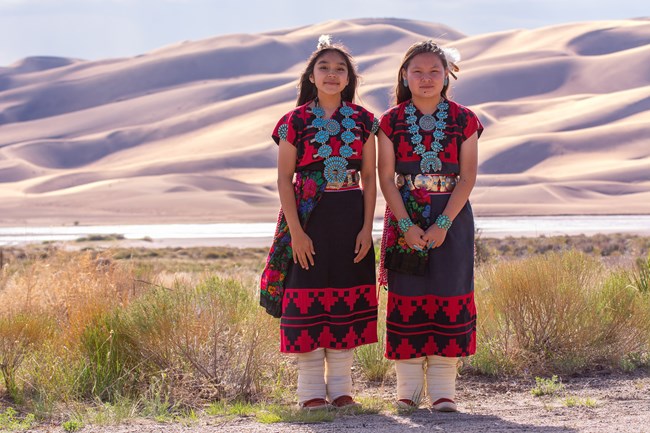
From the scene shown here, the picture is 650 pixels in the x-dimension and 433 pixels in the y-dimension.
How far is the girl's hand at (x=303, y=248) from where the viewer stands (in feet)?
19.8

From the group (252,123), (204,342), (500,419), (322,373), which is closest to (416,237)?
(322,373)

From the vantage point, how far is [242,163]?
4109 inches

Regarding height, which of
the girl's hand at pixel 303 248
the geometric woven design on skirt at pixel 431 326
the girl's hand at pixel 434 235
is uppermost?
the girl's hand at pixel 434 235

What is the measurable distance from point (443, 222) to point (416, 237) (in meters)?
0.18

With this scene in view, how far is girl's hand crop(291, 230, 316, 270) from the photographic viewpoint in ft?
19.8

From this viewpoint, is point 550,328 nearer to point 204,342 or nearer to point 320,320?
point 320,320

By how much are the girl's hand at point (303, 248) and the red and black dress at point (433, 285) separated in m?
0.49

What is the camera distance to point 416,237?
5961mm

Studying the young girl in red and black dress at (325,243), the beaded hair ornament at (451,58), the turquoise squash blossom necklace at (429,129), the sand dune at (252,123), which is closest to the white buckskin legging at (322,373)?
the young girl in red and black dress at (325,243)

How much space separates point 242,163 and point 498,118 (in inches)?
1122

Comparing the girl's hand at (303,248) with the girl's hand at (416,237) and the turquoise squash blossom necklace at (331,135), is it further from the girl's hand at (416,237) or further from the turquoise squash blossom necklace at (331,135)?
the girl's hand at (416,237)

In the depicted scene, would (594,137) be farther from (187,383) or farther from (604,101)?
(187,383)

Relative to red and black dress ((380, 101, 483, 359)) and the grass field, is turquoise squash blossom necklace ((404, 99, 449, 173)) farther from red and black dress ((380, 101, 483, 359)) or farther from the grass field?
the grass field

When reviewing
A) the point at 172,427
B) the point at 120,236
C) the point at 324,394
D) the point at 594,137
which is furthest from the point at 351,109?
the point at 594,137
